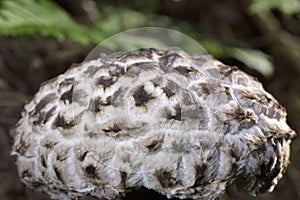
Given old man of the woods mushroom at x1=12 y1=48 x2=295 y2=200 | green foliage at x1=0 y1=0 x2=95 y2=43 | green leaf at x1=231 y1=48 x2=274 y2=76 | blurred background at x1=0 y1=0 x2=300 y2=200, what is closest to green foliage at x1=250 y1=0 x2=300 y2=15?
blurred background at x1=0 y1=0 x2=300 y2=200

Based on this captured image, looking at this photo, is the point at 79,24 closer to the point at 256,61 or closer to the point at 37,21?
the point at 37,21

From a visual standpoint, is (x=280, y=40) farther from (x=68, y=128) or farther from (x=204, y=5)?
(x=68, y=128)

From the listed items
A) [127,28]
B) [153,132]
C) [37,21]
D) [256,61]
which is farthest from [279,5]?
[153,132]

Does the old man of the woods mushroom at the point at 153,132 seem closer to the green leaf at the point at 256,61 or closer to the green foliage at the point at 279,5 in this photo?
the green foliage at the point at 279,5

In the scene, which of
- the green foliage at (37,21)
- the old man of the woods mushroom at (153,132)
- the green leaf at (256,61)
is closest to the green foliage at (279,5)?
the green leaf at (256,61)

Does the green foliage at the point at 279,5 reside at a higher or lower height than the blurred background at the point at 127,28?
higher

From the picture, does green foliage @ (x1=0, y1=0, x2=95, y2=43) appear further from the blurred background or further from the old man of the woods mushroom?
the old man of the woods mushroom

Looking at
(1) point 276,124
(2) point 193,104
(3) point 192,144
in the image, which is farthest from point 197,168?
(1) point 276,124

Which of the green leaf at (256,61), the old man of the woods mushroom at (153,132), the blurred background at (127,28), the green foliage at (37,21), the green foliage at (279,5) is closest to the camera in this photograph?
the old man of the woods mushroom at (153,132)
